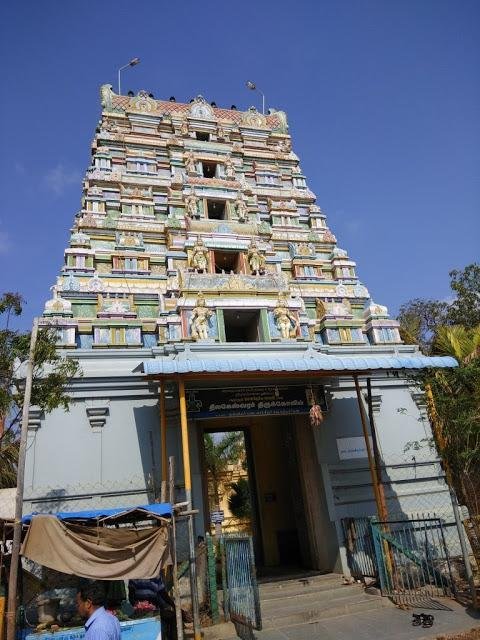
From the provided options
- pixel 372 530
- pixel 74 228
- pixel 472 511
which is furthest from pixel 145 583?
pixel 74 228

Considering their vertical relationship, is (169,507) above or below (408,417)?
below

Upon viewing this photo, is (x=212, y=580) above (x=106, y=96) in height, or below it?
below

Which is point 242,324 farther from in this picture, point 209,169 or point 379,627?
point 379,627

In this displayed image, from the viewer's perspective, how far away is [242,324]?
14320mm

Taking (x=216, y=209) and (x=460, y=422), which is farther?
(x=216, y=209)

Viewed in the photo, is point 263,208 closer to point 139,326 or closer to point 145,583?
point 139,326

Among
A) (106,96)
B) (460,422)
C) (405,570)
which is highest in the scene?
(106,96)

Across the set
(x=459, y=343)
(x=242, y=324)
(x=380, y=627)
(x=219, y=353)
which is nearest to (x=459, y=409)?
(x=459, y=343)

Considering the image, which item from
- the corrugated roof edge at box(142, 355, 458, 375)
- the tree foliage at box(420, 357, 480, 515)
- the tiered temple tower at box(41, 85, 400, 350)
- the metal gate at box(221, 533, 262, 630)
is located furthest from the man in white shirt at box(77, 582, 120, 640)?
the tiered temple tower at box(41, 85, 400, 350)

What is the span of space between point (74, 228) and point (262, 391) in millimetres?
7501

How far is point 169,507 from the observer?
7574 millimetres

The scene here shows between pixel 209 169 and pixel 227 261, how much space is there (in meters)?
4.61

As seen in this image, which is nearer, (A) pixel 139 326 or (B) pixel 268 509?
(A) pixel 139 326

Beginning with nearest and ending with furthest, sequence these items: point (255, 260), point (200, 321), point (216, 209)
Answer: point (200, 321) → point (255, 260) → point (216, 209)
